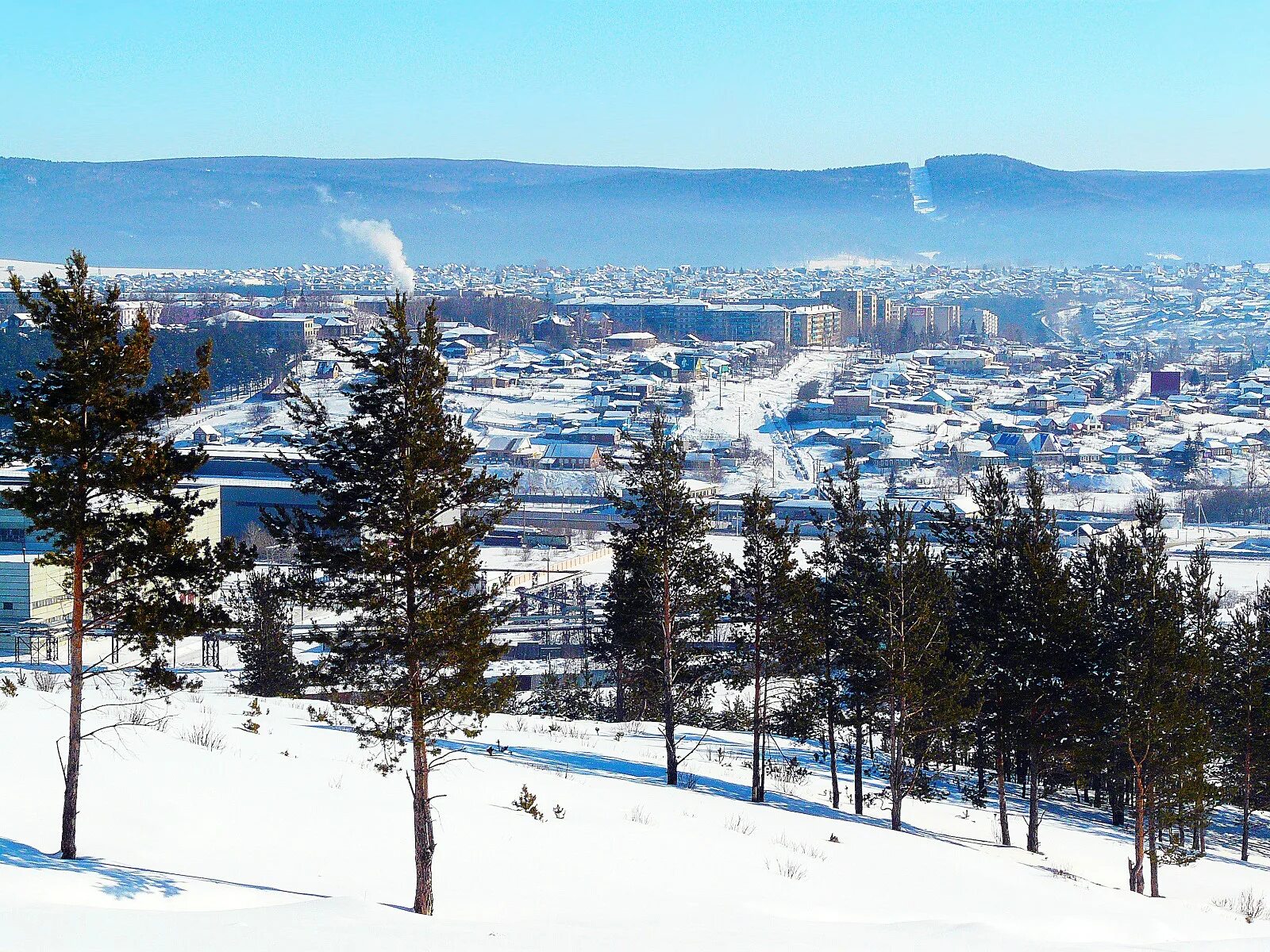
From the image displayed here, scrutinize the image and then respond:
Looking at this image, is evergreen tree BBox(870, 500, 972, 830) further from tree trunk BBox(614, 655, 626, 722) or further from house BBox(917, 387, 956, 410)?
house BBox(917, 387, 956, 410)

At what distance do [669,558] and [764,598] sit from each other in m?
1.31

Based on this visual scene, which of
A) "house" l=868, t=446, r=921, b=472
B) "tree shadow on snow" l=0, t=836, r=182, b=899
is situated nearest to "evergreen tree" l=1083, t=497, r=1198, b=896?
"tree shadow on snow" l=0, t=836, r=182, b=899

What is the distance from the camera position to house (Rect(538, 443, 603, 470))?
67.8m

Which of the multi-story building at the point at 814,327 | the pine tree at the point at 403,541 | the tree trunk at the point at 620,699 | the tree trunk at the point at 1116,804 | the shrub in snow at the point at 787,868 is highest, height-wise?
the multi-story building at the point at 814,327

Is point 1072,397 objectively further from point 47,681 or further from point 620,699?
point 47,681

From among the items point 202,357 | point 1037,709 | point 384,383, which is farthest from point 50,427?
point 1037,709

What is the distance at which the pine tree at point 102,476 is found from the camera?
8.93 metres

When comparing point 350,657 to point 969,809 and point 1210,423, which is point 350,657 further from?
point 1210,423

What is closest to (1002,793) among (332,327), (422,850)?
(422,850)

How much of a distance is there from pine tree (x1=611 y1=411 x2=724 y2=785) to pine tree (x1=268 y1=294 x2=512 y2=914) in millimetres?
5833

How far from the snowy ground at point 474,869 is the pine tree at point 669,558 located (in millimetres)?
1469

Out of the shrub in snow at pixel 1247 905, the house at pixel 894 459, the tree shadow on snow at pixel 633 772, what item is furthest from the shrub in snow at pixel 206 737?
the house at pixel 894 459

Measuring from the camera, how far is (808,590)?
53.6 feet

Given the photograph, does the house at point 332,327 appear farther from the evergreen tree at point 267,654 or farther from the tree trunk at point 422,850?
the tree trunk at point 422,850
